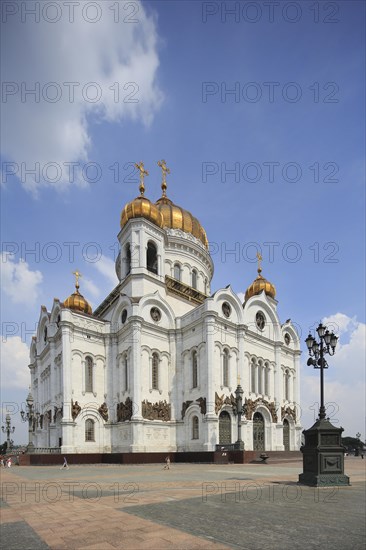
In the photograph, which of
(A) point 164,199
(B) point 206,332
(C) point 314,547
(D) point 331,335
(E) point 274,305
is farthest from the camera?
(A) point 164,199

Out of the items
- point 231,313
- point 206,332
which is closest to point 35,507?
point 206,332

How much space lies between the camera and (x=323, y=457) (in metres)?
12.3

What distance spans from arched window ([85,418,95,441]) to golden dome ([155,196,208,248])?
20339 millimetres

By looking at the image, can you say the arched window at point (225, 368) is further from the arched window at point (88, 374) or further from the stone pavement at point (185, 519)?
the stone pavement at point (185, 519)

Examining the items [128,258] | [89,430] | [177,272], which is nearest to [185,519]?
[89,430]

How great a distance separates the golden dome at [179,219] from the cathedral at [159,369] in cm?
442

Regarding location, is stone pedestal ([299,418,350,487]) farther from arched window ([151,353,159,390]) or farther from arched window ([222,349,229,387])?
arched window ([151,353,159,390])

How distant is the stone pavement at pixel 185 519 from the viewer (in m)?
5.75

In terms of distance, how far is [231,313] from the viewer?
116 feet

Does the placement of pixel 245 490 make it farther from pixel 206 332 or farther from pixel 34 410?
pixel 34 410

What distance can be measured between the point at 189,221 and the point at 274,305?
1251 centimetres

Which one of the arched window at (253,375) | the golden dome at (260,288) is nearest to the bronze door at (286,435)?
the arched window at (253,375)

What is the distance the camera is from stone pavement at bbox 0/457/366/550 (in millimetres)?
5750

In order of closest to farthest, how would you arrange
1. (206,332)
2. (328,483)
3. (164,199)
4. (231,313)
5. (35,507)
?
(35,507) < (328,483) < (206,332) < (231,313) < (164,199)
